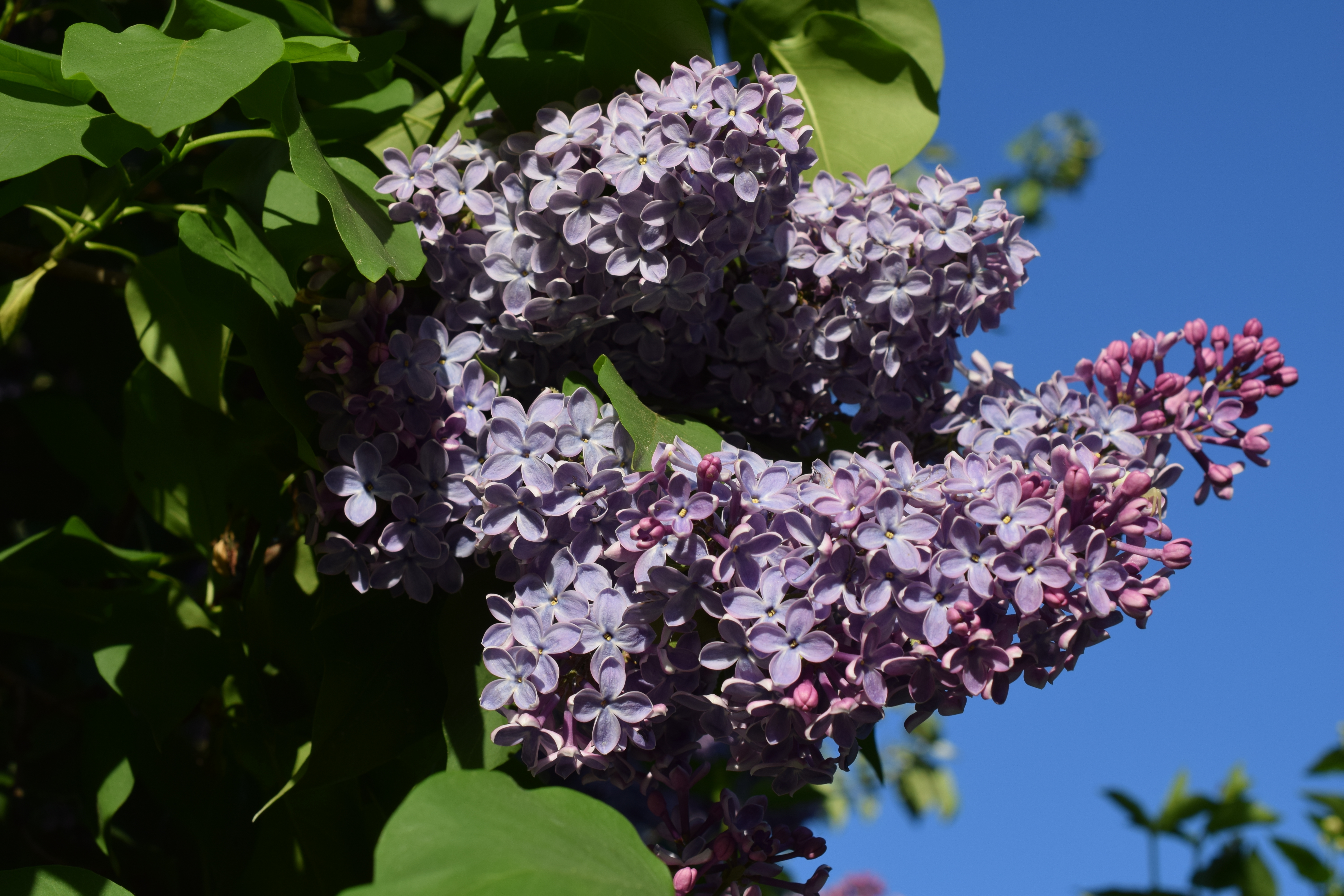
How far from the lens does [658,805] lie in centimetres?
105

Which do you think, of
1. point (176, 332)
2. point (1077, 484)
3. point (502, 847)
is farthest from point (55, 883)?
point (1077, 484)

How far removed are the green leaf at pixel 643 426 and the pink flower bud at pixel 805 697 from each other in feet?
0.76

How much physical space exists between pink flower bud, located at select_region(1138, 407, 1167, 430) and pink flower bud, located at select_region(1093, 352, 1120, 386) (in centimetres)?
5

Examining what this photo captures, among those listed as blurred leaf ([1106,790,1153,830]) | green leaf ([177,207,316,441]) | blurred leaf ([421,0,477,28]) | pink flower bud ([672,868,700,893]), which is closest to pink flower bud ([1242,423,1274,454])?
pink flower bud ([672,868,700,893])

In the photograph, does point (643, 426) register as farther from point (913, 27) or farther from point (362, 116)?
point (913, 27)

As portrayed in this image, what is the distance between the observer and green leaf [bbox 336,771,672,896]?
71 cm

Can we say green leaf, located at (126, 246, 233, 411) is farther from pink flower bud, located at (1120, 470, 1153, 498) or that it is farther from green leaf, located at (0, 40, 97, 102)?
pink flower bud, located at (1120, 470, 1153, 498)

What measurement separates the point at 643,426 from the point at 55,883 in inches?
25.8

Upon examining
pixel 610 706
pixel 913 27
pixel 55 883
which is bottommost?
pixel 55 883

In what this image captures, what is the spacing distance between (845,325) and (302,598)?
69 cm

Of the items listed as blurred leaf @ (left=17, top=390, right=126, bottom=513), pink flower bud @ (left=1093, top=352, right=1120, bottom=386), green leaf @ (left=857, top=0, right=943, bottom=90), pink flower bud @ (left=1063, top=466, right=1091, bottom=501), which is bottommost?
blurred leaf @ (left=17, top=390, right=126, bottom=513)

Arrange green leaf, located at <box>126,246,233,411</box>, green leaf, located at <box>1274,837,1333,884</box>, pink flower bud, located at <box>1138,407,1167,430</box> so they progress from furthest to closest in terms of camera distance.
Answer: green leaf, located at <box>1274,837,1333,884</box> < green leaf, located at <box>126,246,233,411</box> < pink flower bud, located at <box>1138,407,1167,430</box>

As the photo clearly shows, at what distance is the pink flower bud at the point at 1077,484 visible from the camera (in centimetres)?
95

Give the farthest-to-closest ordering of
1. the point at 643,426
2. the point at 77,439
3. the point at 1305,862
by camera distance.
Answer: the point at 1305,862 < the point at 77,439 < the point at 643,426
